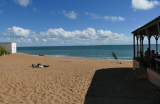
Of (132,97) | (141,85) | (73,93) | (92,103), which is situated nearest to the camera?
(92,103)

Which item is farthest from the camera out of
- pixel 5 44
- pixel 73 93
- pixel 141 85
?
pixel 5 44

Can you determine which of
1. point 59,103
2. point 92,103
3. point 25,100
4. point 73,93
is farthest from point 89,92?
point 25,100

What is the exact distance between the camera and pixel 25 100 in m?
4.57

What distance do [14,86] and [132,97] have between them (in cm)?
571

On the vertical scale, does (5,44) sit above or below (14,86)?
above

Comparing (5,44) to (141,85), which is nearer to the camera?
(141,85)

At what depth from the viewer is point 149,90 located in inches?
210

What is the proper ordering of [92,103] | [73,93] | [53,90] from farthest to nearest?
[53,90]
[73,93]
[92,103]

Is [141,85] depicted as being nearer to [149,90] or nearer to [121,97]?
[149,90]

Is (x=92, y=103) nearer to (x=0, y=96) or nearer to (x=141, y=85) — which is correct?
(x=141, y=85)

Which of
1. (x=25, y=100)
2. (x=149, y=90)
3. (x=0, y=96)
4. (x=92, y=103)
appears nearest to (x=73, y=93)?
(x=92, y=103)

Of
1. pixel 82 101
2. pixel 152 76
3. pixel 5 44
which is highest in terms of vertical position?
pixel 5 44

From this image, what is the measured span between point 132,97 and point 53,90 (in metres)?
3.56

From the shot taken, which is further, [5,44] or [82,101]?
[5,44]
